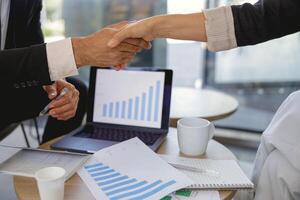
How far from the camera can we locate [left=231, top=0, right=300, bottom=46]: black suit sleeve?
0.85m

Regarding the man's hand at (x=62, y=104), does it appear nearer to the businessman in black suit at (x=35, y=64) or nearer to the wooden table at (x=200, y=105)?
the businessman in black suit at (x=35, y=64)

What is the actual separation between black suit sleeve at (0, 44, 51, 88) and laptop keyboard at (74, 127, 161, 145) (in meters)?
0.24

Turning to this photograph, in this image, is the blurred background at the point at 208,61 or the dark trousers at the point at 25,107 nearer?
the dark trousers at the point at 25,107

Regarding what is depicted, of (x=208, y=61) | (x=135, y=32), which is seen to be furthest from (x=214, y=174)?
(x=208, y=61)

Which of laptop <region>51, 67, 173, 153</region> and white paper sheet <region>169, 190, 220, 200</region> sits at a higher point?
laptop <region>51, 67, 173, 153</region>

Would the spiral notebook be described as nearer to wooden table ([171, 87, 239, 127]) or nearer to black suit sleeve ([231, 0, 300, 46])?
black suit sleeve ([231, 0, 300, 46])

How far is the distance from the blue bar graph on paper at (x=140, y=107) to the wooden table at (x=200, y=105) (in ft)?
1.15

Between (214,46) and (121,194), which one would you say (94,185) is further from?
(214,46)

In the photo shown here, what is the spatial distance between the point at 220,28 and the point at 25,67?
55 cm

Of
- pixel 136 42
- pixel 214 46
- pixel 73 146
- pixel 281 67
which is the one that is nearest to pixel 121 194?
pixel 73 146

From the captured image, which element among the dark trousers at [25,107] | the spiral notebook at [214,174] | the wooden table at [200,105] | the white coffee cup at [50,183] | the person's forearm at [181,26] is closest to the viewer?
the white coffee cup at [50,183]

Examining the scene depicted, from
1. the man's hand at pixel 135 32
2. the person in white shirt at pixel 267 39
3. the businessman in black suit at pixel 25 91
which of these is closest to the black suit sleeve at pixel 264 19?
the person in white shirt at pixel 267 39

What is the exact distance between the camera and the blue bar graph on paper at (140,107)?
45.6 inches

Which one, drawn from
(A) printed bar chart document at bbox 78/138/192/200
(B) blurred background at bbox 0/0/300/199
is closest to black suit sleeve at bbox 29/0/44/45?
(A) printed bar chart document at bbox 78/138/192/200
